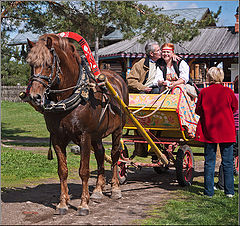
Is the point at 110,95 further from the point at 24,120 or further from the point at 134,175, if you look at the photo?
the point at 24,120

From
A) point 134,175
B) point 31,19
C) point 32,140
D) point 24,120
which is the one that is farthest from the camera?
point 24,120

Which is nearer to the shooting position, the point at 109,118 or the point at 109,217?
the point at 109,217

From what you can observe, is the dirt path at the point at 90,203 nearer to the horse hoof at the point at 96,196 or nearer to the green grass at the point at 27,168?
the horse hoof at the point at 96,196

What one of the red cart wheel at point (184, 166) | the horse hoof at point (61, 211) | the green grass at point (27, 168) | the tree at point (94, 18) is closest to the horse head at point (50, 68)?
the horse hoof at point (61, 211)

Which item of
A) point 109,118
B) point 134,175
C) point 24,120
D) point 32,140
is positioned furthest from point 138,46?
point 109,118

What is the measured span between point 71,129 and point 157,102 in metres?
2.34

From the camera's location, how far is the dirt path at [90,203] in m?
5.52

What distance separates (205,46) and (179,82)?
21696mm

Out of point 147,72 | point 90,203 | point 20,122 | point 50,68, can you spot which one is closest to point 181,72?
point 147,72

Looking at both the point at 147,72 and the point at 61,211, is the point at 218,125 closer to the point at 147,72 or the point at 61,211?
the point at 147,72

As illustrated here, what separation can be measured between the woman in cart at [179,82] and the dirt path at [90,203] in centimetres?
134

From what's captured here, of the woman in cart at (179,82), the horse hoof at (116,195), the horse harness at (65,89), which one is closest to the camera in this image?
the horse harness at (65,89)

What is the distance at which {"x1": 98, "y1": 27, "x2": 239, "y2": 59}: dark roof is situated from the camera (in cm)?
2766

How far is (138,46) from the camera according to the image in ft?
96.0
